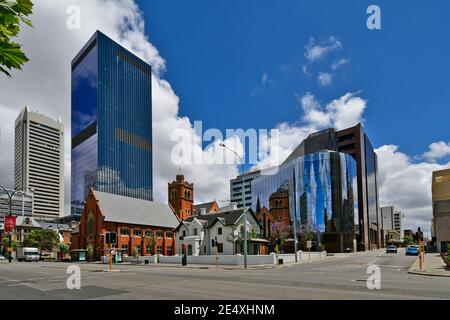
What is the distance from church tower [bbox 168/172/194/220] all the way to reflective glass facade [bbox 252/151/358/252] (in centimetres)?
2734

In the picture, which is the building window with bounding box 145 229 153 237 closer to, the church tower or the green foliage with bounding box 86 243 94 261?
the green foliage with bounding box 86 243 94 261

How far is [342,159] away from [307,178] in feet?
34.4

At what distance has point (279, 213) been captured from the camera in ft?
357

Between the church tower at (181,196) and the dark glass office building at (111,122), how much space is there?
69.6 metres

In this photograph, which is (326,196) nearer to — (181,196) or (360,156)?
(360,156)

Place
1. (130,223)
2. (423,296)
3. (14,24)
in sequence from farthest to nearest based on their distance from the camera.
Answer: (130,223)
(423,296)
(14,24)

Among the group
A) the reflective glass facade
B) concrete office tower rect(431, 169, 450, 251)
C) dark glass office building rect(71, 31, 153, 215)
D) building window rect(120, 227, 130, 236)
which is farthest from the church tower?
dark glass office building rect(71, 31, 153, 215)

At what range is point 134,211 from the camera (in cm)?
8519

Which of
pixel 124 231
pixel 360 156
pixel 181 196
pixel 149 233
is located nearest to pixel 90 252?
pixel 124 231

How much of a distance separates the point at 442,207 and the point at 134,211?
215 ft

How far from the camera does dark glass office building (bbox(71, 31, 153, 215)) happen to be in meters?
170

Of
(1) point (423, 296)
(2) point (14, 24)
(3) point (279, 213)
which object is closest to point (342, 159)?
(3) point (279, 213)
